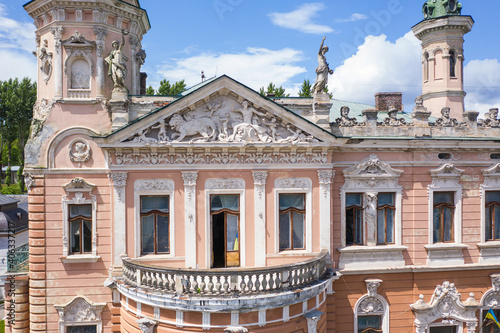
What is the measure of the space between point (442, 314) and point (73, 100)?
18201 mm

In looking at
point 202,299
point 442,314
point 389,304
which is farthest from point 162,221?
point 442,314

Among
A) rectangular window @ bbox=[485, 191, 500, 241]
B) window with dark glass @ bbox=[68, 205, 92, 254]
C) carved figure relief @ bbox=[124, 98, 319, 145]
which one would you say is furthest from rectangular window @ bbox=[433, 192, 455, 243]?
window with dark glass @ bbox=[68, 205, 92, 254]

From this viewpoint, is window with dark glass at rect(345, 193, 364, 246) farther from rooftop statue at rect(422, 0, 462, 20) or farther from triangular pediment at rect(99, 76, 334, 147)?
rooftop statue at rect(422, 0, 462, 20)

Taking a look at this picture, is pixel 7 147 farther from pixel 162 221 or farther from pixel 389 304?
pixel 389 304

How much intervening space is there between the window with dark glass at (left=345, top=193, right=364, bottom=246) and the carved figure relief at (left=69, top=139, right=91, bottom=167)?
36.3ft

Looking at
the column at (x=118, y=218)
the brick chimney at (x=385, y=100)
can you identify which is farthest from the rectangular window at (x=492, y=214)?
the column at (x=118, y=218)

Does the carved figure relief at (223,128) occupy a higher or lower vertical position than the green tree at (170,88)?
lower

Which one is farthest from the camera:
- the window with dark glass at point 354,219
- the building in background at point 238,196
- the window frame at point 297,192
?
the window with dark glass at point 354,219

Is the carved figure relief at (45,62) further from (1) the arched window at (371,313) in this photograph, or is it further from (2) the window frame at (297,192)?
(1) the arched window at (371,313)

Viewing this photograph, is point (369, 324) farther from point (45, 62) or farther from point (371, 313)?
point (45, 62)

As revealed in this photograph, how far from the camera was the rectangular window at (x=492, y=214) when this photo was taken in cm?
1723

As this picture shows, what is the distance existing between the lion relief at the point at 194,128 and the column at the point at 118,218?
2654 millimetres

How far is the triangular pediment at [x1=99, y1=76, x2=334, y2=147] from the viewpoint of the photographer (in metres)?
14.4

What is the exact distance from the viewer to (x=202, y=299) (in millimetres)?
12062
